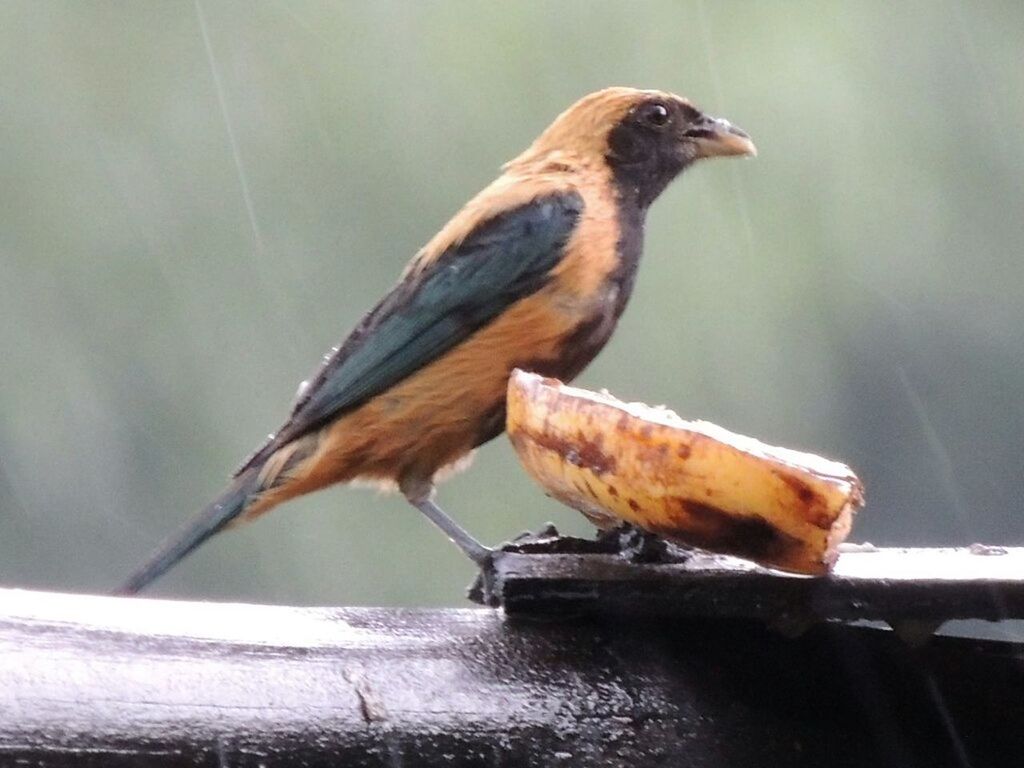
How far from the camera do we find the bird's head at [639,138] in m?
2.74

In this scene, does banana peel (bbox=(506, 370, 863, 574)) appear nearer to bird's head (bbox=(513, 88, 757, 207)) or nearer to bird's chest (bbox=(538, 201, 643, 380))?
bird's chest (bbox=(538, 201, 643, 380))

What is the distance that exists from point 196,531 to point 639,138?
109 centimetres

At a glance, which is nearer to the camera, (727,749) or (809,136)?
(727,749)

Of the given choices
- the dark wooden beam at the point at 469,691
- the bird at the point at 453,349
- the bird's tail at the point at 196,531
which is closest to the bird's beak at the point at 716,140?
the bird at the point at 453,349

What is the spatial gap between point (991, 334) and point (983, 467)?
2.00 ft

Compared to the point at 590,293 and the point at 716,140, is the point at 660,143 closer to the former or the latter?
the point at 716,140

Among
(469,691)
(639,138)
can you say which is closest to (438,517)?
(639,138)

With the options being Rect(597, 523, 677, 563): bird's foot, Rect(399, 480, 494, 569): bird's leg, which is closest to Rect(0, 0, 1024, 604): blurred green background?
Rect(399, 480, 494, 569): bird's leg

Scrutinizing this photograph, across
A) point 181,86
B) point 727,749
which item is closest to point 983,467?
point 181,86

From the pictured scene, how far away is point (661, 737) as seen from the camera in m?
1.33

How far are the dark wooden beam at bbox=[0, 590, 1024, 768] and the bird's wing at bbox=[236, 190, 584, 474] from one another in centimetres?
103

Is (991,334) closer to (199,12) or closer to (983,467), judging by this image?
(983,467)

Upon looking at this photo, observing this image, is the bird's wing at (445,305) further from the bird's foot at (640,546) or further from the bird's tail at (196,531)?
the bird's foot at (640,546)

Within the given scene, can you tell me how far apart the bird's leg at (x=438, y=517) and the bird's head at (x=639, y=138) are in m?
0.67
